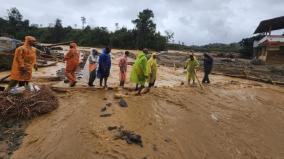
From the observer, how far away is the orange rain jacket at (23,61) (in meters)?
8.62

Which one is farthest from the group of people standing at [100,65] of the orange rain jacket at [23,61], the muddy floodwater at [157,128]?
the orange rain jacket at [23,61]

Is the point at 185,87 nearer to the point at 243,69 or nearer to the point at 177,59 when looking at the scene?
the point at 243,69

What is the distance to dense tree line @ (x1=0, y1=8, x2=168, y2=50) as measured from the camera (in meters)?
51.0

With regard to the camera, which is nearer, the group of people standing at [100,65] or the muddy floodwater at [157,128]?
the muddy floodwater at [157,128]

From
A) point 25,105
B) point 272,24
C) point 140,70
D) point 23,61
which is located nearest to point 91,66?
point 140,70

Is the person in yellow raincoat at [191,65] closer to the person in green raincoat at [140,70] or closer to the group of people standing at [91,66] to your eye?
the group of people standing at [91,66]

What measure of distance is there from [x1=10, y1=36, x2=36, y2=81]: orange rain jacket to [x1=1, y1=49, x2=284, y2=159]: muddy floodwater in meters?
1.27

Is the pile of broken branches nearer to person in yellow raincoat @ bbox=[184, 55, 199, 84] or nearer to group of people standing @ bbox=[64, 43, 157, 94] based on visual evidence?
group of people standing @ bbox=[64, 43, 157, 94]

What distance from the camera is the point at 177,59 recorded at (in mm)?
33000

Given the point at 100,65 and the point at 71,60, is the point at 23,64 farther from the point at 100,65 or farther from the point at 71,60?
the point at 100,65

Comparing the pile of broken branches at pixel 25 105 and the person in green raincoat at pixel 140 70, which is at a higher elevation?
the person in green raincoat at pixel 140 70

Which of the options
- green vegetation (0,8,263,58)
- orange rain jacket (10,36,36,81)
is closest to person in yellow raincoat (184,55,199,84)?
orange rain jacket (10,36,36,81)

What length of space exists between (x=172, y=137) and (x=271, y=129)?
379 centimetres

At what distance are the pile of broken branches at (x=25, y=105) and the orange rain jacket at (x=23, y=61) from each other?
686mm
